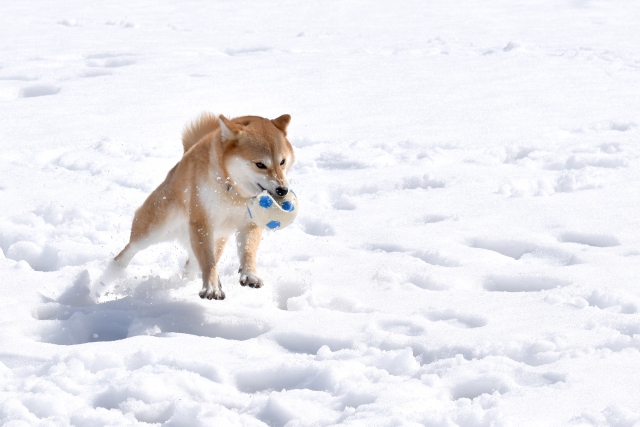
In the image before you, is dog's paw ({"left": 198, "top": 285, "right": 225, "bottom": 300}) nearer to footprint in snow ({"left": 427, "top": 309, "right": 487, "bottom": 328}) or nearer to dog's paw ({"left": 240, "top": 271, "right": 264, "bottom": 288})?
dog's paw ({"left": 240, "top": 271, "right": 264, "bottom": 288})

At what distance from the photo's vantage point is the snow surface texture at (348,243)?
3.11m

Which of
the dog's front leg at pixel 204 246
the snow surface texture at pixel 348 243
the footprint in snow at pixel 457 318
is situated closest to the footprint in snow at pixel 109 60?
the snow surface texture at pixel 348 243

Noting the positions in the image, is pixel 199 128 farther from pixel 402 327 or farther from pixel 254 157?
pixel 402 327

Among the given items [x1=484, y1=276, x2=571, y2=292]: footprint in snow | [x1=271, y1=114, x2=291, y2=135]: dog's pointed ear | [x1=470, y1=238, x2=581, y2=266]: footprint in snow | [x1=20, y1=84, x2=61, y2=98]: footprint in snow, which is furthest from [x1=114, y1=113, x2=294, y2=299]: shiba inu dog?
[x1=20, y1=84, x2=61, y2=98]: footprint in snow

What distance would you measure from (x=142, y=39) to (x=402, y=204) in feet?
25.9

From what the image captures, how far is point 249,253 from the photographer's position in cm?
441

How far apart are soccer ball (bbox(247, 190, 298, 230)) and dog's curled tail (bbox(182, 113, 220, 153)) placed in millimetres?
1133

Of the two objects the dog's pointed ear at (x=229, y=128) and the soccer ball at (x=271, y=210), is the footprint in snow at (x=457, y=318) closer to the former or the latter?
the soccer ball at (x=271, y=210)

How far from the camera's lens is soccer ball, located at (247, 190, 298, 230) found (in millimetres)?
4137

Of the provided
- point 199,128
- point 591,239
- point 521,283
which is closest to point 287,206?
point 199,128

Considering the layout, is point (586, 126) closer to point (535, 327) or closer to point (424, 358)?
point (535, 327)

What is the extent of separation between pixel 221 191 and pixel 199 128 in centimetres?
96

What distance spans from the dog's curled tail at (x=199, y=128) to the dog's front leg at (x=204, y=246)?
0.82 metres

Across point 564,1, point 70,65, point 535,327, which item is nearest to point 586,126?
point 535,327
